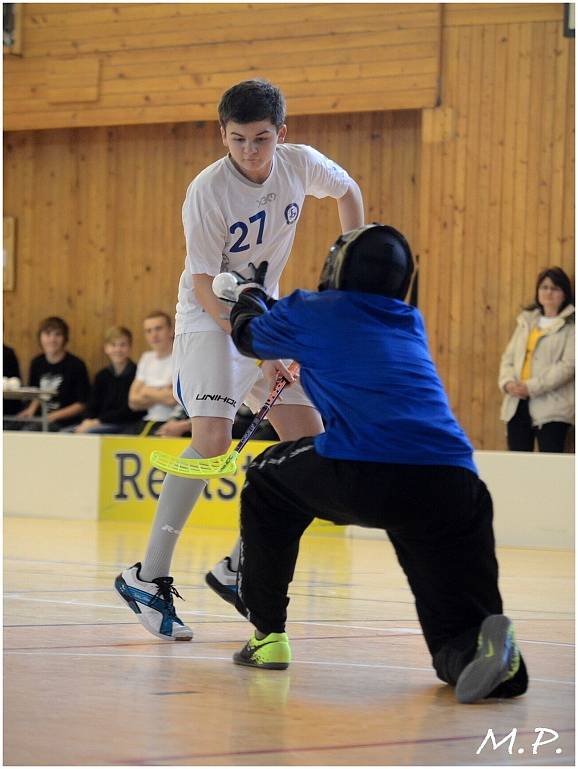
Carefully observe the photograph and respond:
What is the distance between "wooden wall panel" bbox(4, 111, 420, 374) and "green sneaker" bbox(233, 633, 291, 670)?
6111 mm

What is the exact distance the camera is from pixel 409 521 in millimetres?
2400

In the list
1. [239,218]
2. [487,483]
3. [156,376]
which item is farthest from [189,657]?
[156,376]

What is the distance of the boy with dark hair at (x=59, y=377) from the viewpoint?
8.58 metres

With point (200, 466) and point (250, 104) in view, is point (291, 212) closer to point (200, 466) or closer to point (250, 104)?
point (250, 104)

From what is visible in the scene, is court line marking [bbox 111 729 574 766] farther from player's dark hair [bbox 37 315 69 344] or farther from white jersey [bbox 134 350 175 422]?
player's dark hair [bbox 37 315 69 344]

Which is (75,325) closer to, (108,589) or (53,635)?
(108,589)

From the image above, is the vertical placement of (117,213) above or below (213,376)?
above

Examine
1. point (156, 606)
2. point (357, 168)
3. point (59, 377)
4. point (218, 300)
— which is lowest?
point (156, 606)

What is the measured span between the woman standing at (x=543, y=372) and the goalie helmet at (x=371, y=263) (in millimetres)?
4719

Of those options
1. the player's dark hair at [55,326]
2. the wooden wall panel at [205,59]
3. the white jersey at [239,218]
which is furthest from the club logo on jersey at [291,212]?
the player's dark hair at [55,326]

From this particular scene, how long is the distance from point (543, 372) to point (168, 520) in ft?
14.7

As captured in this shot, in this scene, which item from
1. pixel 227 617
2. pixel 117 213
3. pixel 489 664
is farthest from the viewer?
pixel 117 213

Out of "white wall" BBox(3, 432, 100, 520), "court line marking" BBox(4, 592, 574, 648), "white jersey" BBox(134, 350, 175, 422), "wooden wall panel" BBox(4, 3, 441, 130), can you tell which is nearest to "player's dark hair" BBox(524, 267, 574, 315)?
"wooden wall panel" BBox(4, 3, 441, 130)

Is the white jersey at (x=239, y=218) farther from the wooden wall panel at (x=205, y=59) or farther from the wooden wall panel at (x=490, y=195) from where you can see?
the wooden wall panel at (x=205, y=59)
